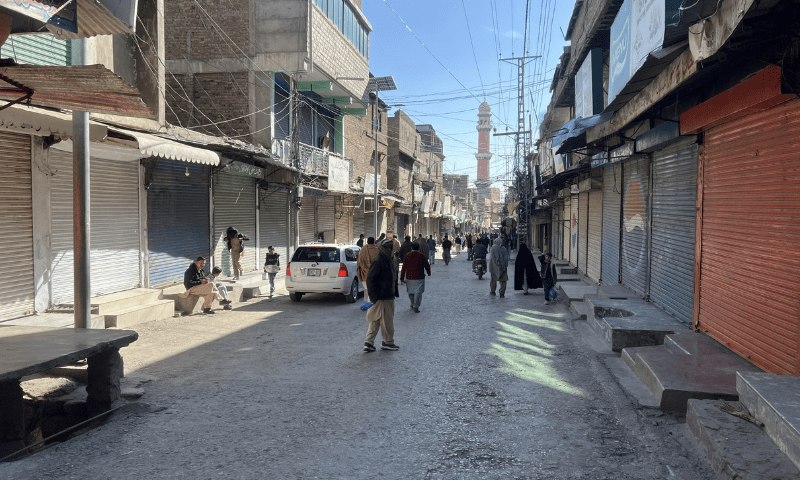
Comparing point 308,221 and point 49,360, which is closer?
point 49,360

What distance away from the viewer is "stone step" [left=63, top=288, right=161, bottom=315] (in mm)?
10733

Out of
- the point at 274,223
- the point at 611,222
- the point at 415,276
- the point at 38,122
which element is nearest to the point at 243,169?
the point at 274,223

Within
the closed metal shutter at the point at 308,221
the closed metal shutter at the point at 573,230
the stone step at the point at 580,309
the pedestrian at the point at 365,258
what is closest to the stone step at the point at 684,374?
the stone step at the point at 580,309

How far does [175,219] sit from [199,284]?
138 inches

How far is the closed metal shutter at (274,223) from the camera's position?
830 inches

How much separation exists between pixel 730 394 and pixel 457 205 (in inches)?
2998

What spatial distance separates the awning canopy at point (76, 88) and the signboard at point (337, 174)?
17.7m

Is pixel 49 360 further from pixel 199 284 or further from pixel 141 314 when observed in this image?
pixel 199 284

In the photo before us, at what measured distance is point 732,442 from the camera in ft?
13.3

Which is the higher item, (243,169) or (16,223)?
(243,169)

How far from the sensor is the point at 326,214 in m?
29.2

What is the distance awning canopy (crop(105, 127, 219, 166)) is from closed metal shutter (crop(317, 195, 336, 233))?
50.1 feet

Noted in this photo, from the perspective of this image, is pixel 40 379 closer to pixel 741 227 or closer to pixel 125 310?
pixel 125 310

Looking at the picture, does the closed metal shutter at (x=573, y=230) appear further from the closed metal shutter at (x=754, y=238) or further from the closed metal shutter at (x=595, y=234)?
the closed metal shutter at (x=754, y=238)
